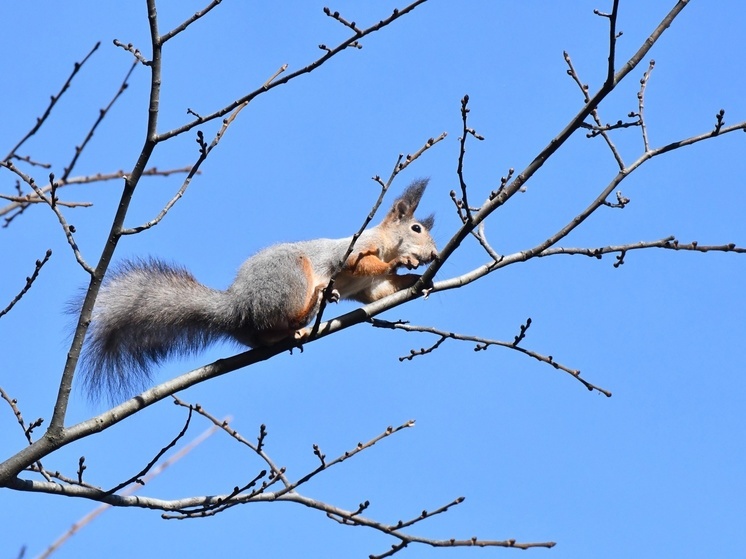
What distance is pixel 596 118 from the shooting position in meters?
4.70

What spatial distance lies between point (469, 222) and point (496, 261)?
0.56 m

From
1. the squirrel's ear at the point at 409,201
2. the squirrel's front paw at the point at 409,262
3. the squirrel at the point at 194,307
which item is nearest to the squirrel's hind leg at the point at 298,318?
the squirrel at the point at 194,307

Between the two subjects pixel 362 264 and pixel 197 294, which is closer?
pixel 197 294

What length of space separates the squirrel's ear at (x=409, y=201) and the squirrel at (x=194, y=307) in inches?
34.6

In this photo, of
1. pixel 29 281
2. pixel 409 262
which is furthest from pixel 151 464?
pixel 409 262

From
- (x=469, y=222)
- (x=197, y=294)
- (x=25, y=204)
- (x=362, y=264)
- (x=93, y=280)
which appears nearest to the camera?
(x=25, y=204)

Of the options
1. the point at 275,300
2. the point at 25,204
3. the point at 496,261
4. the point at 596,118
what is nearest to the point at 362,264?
the point at 275,300

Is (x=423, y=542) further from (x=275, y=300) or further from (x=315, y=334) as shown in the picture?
(x=275, y=300)

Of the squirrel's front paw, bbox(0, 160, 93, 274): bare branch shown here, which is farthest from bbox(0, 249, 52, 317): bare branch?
the squirrel's front paw

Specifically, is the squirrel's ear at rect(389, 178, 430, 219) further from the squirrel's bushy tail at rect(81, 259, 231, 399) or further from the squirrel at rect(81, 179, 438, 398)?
the squirrel's bushy tail at rect(81, 259, 231, 399)

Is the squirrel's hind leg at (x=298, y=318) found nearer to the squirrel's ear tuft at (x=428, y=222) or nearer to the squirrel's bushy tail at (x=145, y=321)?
the squirrel's bushy tail at (x=145, y=321)

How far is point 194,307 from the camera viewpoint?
4941mm

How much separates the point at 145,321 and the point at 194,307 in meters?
0.28

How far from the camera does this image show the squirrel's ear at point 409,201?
6254mm
